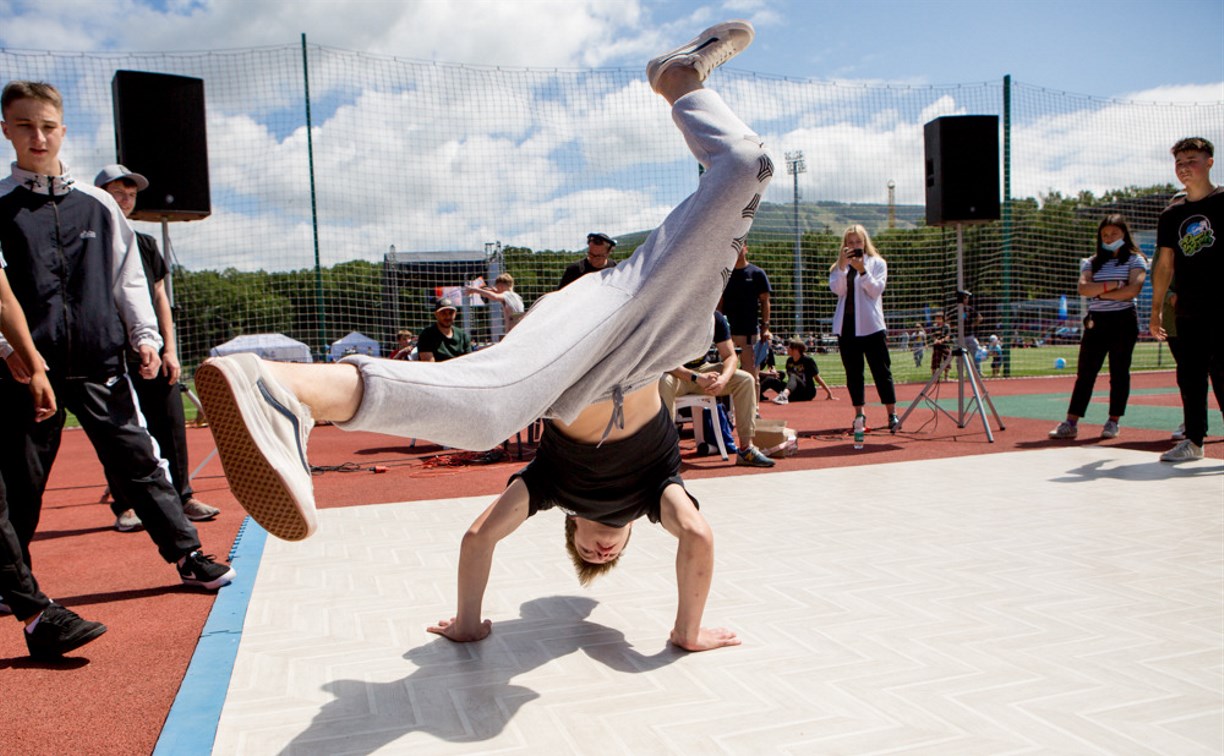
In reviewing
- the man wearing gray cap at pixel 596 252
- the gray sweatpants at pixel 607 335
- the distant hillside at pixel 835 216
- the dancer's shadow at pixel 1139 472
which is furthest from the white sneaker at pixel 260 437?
the distant hillside at pixel 835 216

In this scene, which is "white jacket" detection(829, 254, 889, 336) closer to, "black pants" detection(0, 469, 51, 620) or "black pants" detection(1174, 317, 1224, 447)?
"black pants" detection(1174, 317, 1224, 447)

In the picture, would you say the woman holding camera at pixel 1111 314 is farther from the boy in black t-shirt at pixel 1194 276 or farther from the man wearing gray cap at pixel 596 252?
the man wearing gray cap at pixel 596 252

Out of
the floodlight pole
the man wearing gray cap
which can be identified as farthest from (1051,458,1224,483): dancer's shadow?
the floodlight pole

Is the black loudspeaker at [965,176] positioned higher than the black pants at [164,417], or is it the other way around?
the black loudspeaker at [965,176]

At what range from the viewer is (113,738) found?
221cm

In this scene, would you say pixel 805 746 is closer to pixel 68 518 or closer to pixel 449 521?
pixel 449 521

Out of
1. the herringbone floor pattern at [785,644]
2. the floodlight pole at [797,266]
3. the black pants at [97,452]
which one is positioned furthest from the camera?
the floodlight pole at [797,266]

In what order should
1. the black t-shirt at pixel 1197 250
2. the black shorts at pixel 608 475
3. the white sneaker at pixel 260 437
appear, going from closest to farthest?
the white sneaker at pixel 260 437 < the black shorts at pixel 608 475 < the black t-shirt at pixel 1197 250

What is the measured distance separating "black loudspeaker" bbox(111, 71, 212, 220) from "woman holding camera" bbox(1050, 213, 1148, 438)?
8380mm

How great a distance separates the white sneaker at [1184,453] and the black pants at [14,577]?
22.9ft

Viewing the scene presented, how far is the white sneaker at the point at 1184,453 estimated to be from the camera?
605 centimetres

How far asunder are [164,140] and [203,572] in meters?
5.73

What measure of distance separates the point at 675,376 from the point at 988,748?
5.08 meters

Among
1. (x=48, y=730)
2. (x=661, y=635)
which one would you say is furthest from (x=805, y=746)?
(x=48, y=730)
